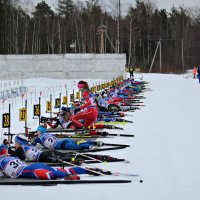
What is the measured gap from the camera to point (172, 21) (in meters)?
79.0

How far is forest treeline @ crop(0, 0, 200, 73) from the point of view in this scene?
5891 centimetres

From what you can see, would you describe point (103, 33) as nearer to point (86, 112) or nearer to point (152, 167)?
point (86, 112)

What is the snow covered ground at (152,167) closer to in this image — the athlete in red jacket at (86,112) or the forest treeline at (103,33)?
the athlete in red jacket at (86,112)

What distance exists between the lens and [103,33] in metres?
58.1

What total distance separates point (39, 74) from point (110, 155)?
33.8m

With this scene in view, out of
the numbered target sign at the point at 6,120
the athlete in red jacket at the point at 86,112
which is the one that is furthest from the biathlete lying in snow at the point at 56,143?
the athlete in red jacket at the point at 86,112

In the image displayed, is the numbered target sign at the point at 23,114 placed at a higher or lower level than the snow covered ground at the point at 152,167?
higher

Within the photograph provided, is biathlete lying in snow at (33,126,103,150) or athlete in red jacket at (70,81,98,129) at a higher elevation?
athlete in red jacket at (70,81,98,129)

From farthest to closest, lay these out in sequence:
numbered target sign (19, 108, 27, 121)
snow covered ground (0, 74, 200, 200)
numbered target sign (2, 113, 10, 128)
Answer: numbered target sign (19, 108, 27, 121)
numbered target sign (2, 113, 10, 128)
snow covered ground (0, 74, 200, 200)

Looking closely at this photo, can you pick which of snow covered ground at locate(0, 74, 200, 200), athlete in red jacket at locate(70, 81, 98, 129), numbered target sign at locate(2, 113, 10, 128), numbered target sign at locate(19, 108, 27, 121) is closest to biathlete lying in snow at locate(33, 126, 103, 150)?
snow covered ground at locate(0, 74, 200, 200)

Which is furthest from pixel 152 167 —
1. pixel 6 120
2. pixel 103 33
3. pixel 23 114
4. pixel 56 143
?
pixel 103 33

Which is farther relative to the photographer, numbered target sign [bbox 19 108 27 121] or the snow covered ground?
numbered target sign [bbox 19 108 27 121]

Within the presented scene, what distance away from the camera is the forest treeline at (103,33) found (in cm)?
5891

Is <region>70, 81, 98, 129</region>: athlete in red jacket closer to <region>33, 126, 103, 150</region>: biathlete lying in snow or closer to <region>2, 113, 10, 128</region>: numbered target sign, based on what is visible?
<region>2, 113, 10, 128</region>: numbered target sign
